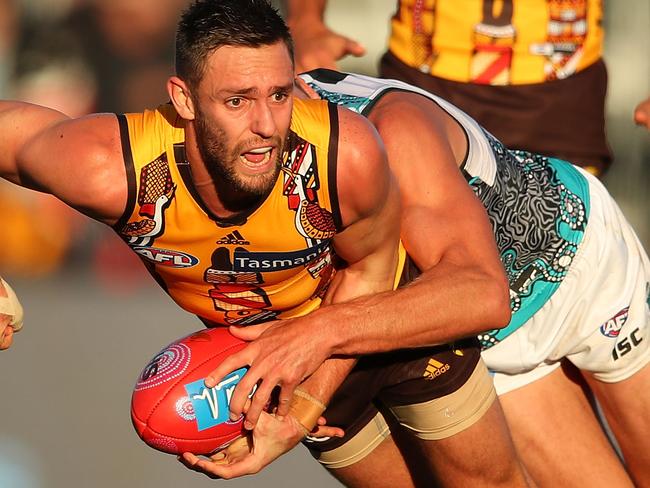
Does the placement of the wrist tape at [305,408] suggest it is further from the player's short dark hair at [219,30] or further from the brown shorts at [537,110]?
the brown shorts at [537,110]

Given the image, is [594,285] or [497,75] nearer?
[594,285]

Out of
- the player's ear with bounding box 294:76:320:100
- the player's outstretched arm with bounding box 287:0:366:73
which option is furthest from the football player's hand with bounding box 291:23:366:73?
the player's ear with bounding box 294:76:320:100

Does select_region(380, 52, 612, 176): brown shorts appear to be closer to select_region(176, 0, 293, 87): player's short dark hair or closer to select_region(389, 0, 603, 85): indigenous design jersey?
select_region(389, 0, 603, 85): indigenous design jersey

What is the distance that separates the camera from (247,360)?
A: 342 cm

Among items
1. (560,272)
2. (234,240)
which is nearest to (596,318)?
(560,272)

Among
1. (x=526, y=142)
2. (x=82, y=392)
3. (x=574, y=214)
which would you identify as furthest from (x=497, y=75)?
(x=82, y=392)

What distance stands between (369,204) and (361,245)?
188 mm

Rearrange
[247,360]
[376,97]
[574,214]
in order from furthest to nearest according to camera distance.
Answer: [574,214] → [376,97] → [247,360]

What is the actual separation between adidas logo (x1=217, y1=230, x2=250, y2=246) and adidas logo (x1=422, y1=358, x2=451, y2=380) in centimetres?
74

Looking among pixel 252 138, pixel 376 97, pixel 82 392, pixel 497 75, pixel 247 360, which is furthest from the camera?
pixel 82 392

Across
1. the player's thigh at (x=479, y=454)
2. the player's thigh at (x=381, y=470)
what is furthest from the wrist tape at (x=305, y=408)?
the player's thigh at (x=381, y=470)

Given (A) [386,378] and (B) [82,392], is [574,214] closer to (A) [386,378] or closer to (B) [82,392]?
(A) [386,378]

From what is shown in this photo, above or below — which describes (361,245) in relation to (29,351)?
above

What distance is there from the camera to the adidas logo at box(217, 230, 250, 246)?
334 cm
